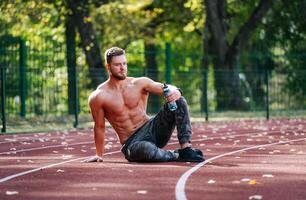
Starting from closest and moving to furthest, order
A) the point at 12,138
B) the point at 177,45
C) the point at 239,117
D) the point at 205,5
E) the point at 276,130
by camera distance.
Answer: the point at 12,138 → the point at 276,130 → the point at 239,117 → the point at 205,5 → the point at 177,45

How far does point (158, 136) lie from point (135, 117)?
1.40 feet

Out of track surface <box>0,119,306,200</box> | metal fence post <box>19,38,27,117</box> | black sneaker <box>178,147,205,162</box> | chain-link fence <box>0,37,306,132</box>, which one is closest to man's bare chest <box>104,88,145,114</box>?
track surface <box>0,119,306,200</box>

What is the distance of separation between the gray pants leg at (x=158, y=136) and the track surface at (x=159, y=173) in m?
0.19

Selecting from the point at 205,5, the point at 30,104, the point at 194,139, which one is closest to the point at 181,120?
the point at 194,139

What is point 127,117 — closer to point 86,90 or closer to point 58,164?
point 58,164

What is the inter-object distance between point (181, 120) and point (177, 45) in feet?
127

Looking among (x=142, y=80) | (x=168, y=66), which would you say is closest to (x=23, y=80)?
(x=168, y=66)

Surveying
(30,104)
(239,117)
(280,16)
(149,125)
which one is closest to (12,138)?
(30,104)

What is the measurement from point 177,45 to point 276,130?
2965cm

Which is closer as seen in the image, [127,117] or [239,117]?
[127,117]

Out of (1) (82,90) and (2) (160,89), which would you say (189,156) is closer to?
(2) (160,89)

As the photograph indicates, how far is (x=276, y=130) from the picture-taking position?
21016 mm

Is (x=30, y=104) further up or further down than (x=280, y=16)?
further down

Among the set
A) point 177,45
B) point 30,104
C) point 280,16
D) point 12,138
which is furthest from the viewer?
point 177,45
